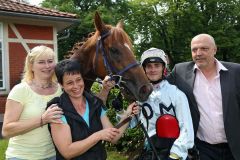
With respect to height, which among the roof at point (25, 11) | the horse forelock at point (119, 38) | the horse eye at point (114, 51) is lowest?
the horse eye at point (114, 51)

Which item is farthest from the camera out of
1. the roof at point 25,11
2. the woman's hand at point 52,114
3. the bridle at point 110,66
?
the roof at point 25,11

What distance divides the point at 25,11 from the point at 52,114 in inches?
416

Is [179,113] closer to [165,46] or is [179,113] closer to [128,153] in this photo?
[128,153]

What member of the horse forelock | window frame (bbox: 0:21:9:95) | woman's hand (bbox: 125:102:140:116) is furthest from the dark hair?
window frame (bbox: 0:21:9:95)

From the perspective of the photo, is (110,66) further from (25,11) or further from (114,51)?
(25,11)

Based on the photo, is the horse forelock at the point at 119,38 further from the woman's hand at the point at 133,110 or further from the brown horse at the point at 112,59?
the woman's hand at the point at 133,110

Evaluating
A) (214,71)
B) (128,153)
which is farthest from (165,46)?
(214,71)

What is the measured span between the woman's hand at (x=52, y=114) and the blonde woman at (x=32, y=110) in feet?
0.31

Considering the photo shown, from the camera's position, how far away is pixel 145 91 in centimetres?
319

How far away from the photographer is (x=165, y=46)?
106 ft

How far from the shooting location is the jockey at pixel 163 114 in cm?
297

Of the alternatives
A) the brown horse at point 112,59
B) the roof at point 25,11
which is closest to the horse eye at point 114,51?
the brown horse at point 112,59

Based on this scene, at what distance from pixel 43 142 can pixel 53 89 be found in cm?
44

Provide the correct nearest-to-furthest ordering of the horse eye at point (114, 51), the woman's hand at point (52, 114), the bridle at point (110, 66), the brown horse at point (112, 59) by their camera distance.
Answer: the woman's hand at point (52, 114) < the brown horse at point (112, 59) < the bridle at point (110, 66) < the horse eye at point (114, 51)
